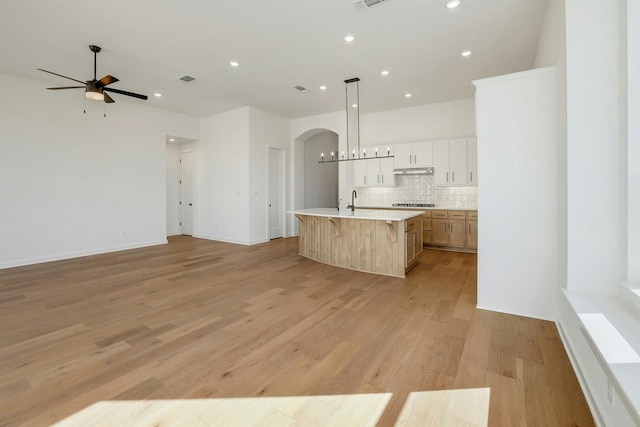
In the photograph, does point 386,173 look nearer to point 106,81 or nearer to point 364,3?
point 364,3

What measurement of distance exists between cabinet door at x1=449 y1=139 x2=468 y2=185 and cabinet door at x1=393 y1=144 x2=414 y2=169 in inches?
32.9

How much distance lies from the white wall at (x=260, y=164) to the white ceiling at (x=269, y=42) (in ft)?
4.45

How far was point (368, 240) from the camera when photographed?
463 centimetres

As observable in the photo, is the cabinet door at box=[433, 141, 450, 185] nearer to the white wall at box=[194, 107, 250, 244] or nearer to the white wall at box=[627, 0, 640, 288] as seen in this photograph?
the white wall at box=[194, 107, 250, 244]

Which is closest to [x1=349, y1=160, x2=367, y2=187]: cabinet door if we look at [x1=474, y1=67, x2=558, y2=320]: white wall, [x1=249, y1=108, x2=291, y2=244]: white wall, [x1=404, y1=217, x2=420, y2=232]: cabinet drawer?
[x1=249, y1=108, x2=291, y2=244]: white wall

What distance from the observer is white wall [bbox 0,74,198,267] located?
5055 mm

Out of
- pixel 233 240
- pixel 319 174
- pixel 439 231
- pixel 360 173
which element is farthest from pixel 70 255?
pixel 439 231

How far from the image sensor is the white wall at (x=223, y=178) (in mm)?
7105

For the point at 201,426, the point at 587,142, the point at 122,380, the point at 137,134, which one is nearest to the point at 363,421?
the point at 201,426

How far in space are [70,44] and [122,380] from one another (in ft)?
14.5

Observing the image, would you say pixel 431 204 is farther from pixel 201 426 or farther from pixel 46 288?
pixel 46 288

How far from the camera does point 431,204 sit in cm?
682

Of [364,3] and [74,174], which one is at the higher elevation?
[364,3]

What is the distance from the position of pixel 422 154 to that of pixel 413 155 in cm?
20
